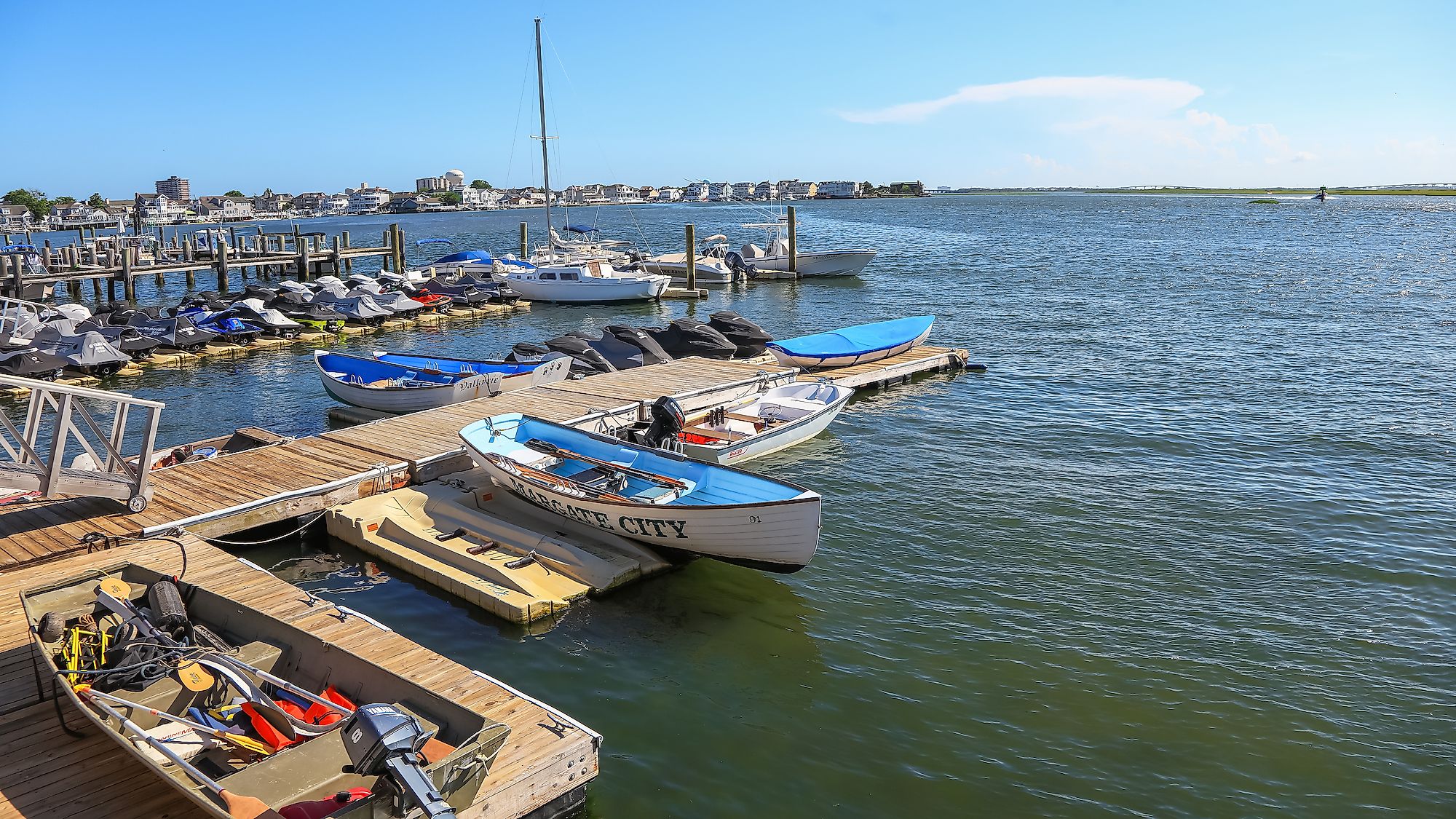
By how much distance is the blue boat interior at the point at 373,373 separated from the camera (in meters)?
20.5

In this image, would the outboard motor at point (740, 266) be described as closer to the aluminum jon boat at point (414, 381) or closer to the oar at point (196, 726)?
the aluminum jon boat at point (414, 381)

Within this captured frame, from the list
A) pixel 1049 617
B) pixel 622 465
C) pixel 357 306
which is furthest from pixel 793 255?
pixel 1049 617

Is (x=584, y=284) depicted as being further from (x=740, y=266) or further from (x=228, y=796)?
(x=228, y=796)

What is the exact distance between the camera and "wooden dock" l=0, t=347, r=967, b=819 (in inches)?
261

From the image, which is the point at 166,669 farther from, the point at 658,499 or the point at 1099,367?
the point at 1099,367

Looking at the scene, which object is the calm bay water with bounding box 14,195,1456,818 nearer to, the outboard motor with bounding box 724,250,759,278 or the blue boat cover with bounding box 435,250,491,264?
the blue boat cover with bounding box 435,250,491,264

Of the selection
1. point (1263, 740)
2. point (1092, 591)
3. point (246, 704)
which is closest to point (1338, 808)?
point (1263, 740)

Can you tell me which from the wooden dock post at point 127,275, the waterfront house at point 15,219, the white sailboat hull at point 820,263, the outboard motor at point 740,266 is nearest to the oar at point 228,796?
the outboard motor at point 740,266

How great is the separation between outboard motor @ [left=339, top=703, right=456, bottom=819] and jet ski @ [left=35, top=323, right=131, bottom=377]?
23463 mm

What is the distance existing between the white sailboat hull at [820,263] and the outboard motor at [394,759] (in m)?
46.1

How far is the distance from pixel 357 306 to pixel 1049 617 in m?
29.2

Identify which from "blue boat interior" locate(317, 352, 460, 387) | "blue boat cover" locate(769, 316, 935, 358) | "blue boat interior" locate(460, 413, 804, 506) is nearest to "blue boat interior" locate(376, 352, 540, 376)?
"blue boat interior" locate(317, 352, 460, 387)

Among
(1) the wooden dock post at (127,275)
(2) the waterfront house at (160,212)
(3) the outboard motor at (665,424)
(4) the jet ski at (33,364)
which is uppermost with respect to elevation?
(2) the waterfront house at (160,212)

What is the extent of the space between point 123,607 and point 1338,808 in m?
10.3
